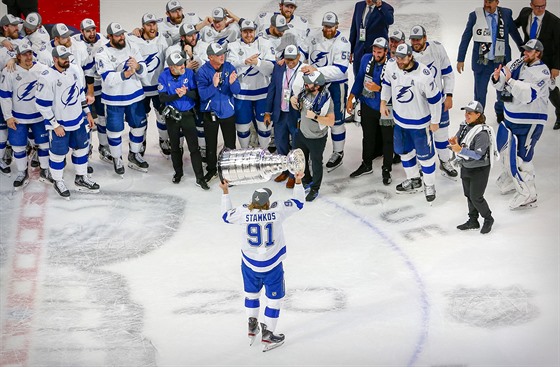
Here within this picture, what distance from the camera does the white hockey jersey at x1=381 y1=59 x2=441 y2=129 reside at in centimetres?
801

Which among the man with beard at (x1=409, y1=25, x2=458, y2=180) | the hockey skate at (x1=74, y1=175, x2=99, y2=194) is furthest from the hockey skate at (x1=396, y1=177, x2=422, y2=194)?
the hockey skate at (x1=74, y1=175, x2=99, y2=194)

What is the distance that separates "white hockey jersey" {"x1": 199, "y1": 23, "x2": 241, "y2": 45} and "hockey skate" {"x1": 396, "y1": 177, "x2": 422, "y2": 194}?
1971 mm

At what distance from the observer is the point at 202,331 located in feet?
21.8

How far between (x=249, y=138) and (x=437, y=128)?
6.12 feet

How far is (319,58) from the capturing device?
8.88 metres

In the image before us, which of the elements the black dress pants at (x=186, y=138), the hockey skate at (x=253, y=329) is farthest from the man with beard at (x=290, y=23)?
the hockey skate at (x=253, y=329)

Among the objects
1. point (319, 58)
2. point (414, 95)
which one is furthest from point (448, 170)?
point (319, 58)

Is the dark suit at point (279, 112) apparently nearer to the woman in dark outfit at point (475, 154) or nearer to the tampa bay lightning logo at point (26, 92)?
the woman in dark outfit at point (475, 154)

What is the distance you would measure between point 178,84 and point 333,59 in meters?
1.34

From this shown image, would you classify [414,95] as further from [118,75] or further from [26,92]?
[26,92]

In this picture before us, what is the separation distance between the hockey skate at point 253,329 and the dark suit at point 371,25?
385cm

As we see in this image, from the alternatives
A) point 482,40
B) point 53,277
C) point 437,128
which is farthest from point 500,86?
point 53,277

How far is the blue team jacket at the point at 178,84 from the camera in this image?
8461 millimetres

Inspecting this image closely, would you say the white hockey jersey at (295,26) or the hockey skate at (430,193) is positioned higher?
the white hockey jersey at (295,26)
